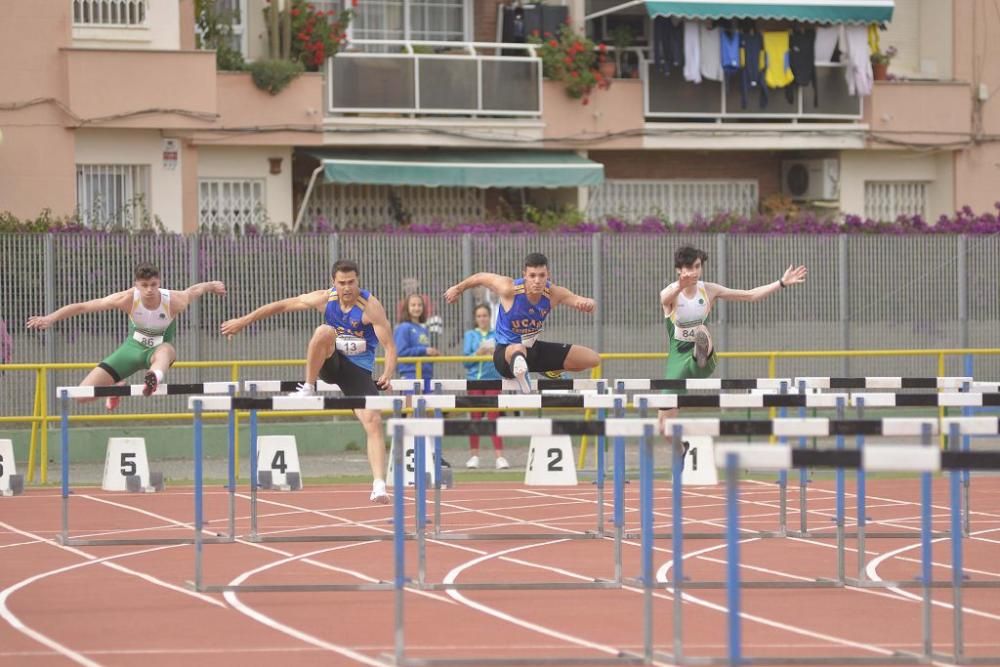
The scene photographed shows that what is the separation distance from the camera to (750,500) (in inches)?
685

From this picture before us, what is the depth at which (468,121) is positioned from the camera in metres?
31.7

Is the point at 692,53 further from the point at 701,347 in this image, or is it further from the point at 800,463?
the point at 800,463

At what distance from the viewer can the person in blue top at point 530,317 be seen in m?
15.5

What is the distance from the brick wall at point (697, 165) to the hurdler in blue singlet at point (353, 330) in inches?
761

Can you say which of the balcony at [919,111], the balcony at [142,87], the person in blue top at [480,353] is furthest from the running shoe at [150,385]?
the balcony at [919,111]

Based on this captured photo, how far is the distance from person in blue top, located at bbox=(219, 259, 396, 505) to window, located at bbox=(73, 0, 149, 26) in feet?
49.2

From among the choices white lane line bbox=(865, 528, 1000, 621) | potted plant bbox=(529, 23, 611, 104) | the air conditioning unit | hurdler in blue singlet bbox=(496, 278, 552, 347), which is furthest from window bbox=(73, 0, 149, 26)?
white lane line bbox=(865, 528, 1000, 621)

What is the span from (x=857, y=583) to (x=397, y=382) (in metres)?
4.77

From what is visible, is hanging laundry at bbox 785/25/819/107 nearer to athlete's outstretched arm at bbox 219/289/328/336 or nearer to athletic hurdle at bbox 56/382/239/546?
athlete's outstretched arm at bbox 219/289/328/336

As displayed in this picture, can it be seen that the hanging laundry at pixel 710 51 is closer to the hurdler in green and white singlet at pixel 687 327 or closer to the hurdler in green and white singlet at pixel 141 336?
the hurdler in green and white singlet at pixel 687 327

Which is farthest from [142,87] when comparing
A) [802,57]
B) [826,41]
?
[826,41]

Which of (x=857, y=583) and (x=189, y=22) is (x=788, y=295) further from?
(x=857, y=583)

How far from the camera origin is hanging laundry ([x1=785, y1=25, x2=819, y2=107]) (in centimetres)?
3353

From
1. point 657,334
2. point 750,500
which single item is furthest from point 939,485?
point 657,334
